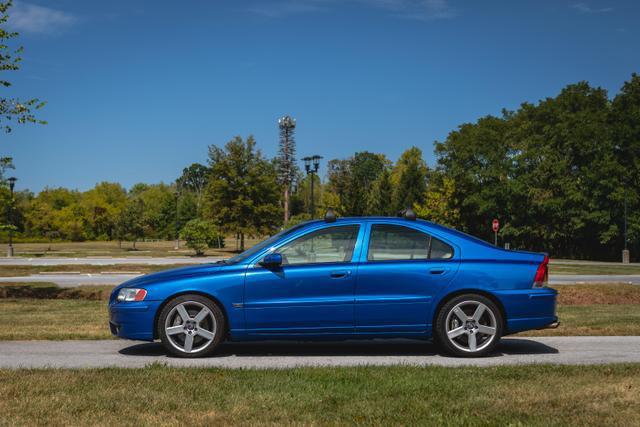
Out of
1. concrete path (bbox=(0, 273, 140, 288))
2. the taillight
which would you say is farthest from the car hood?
concrete path (bbox=(0, 273, 140, 288))

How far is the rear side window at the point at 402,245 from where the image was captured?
7.83 meters

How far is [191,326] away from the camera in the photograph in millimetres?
7656

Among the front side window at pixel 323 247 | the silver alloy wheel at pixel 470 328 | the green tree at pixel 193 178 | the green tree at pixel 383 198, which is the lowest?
the silver alloy wheel at pixel 470 328

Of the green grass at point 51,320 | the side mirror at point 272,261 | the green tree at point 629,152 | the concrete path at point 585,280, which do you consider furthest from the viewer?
the green tree at point 629,152

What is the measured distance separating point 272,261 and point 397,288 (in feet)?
4.56

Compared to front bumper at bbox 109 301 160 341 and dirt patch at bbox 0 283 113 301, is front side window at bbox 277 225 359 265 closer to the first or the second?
front bumper at bbox 109 301 160 341

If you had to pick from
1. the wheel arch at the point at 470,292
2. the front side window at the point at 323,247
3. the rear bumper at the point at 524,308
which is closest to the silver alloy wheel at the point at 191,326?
the front side window at the point at 323,247

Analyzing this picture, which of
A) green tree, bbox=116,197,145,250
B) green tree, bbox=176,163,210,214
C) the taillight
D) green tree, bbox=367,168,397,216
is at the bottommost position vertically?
the taillight

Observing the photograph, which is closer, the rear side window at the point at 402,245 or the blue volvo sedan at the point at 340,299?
the blue volvo sedan at the point at 340,299

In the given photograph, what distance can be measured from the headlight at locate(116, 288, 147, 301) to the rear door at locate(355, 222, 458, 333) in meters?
2.33

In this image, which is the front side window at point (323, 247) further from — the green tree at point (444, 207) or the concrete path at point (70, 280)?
the green tree at point (444, 207)

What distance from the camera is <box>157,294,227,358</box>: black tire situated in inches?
301

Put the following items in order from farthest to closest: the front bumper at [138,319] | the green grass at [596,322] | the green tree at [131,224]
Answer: the green tree at [131,224]
the green grass at [596,322]
the front bumper at [138,319]

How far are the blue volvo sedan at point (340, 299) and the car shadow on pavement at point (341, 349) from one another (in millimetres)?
378
